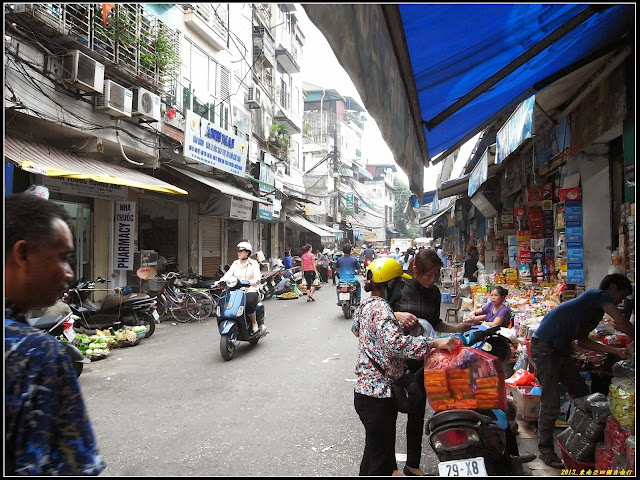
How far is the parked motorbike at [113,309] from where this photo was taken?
24.7 ft

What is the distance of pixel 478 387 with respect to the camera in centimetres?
254

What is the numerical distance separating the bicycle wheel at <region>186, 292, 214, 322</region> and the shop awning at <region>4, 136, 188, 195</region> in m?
2.80

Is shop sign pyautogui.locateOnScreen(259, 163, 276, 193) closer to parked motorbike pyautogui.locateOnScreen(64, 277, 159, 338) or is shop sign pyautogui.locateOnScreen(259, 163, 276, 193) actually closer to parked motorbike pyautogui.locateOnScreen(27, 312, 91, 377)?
parked motorbike pyautogui.locateOnScreen(64, 277, 159, 338)

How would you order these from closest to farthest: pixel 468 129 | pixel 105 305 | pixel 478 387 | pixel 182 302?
pixel 478 387 < pixel 468 129 < pixel 105 305 < pixel 182 302

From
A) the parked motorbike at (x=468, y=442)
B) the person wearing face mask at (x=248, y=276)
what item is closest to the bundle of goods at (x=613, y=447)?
the parked motorbike at (x=468, y=442)

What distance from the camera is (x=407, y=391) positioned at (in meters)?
2.80

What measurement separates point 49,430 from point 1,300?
39 cm

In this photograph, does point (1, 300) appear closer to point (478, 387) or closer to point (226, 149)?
point (478, 387)

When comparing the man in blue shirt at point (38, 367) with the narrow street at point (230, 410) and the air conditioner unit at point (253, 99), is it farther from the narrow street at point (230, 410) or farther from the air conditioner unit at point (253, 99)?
the air conditioner unit at point (253, 99)

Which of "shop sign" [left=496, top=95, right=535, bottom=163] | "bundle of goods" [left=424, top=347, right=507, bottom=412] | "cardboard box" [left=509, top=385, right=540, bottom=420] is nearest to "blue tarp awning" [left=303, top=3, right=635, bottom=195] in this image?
"shop sign" [left=496, top=95, right=535, bottom=163]

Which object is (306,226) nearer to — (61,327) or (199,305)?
(199,305)

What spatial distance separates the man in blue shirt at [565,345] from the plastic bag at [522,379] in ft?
2.48

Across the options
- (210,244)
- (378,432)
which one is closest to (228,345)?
(378,432)

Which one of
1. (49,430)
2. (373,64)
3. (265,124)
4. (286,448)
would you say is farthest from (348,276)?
(265,124)
